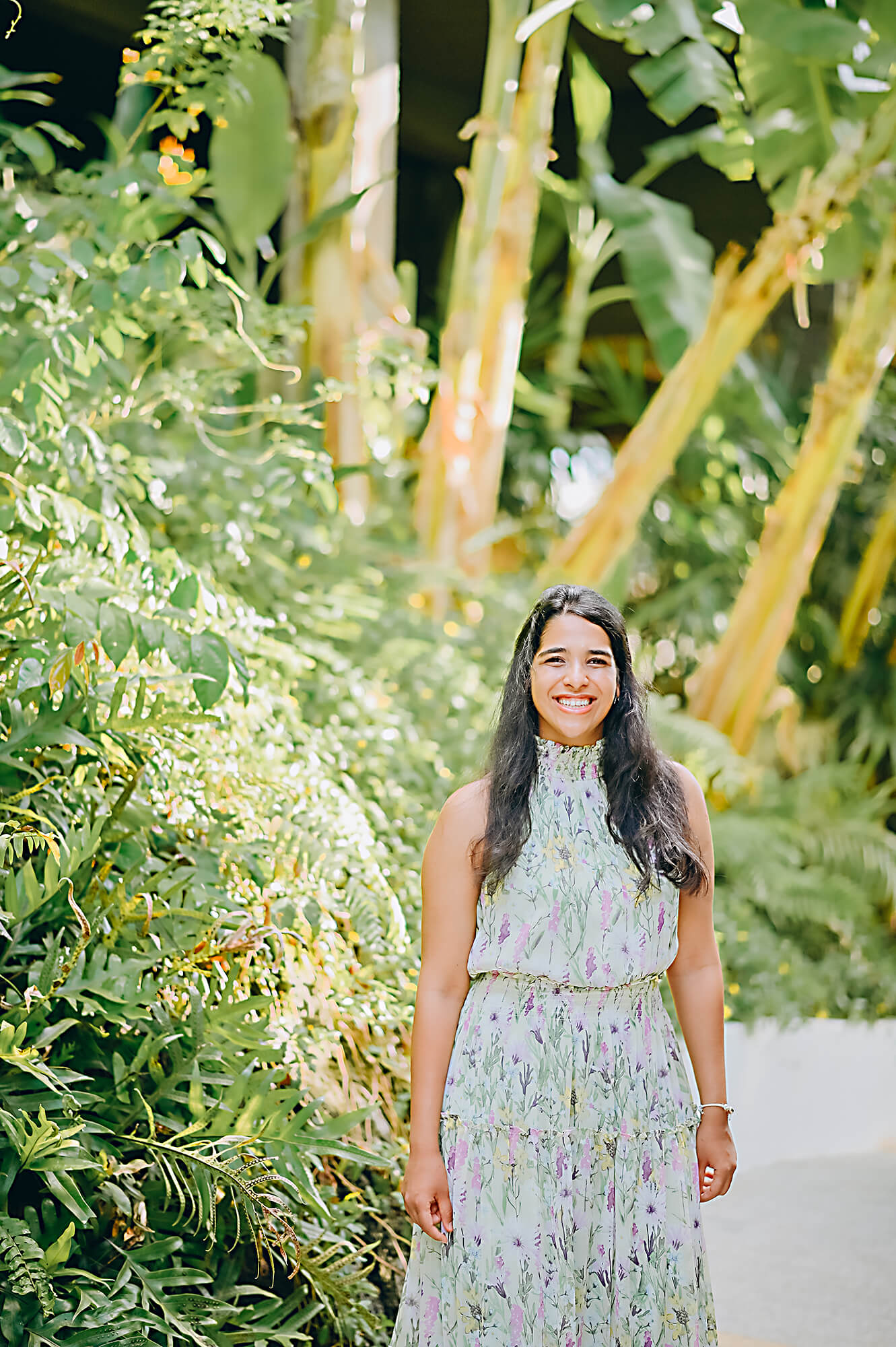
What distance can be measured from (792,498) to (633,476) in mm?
650

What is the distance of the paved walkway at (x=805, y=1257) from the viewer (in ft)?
7.54

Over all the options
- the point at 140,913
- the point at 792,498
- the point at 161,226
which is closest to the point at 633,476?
the point at 792,498

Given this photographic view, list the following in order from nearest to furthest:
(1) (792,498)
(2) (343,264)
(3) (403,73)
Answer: (2) (343,264), (1) (792,498), (3) (403,73)

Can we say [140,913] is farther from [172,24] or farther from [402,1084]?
[172,24]

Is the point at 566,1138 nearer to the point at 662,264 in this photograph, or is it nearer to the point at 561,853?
the point at 561,853

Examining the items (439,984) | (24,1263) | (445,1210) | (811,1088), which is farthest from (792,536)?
(24,1263)

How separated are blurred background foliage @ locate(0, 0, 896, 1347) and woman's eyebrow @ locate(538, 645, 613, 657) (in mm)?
228

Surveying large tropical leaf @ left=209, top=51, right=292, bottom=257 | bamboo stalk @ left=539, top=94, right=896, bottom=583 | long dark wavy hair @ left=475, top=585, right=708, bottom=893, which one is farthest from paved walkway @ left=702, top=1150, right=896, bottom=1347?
large tropical leaf @ left=209, top=51, right=292, bottom=257

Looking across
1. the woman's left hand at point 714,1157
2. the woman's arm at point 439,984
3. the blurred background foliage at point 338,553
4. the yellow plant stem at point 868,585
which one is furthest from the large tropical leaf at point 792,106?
the woman's left hand at point 714,1157

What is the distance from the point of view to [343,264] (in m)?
3.47

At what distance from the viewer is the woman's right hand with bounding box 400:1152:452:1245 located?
53.3 inches

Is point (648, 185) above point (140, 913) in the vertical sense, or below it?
above

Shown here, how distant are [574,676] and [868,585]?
3946 millimetres

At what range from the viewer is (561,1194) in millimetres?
1351
